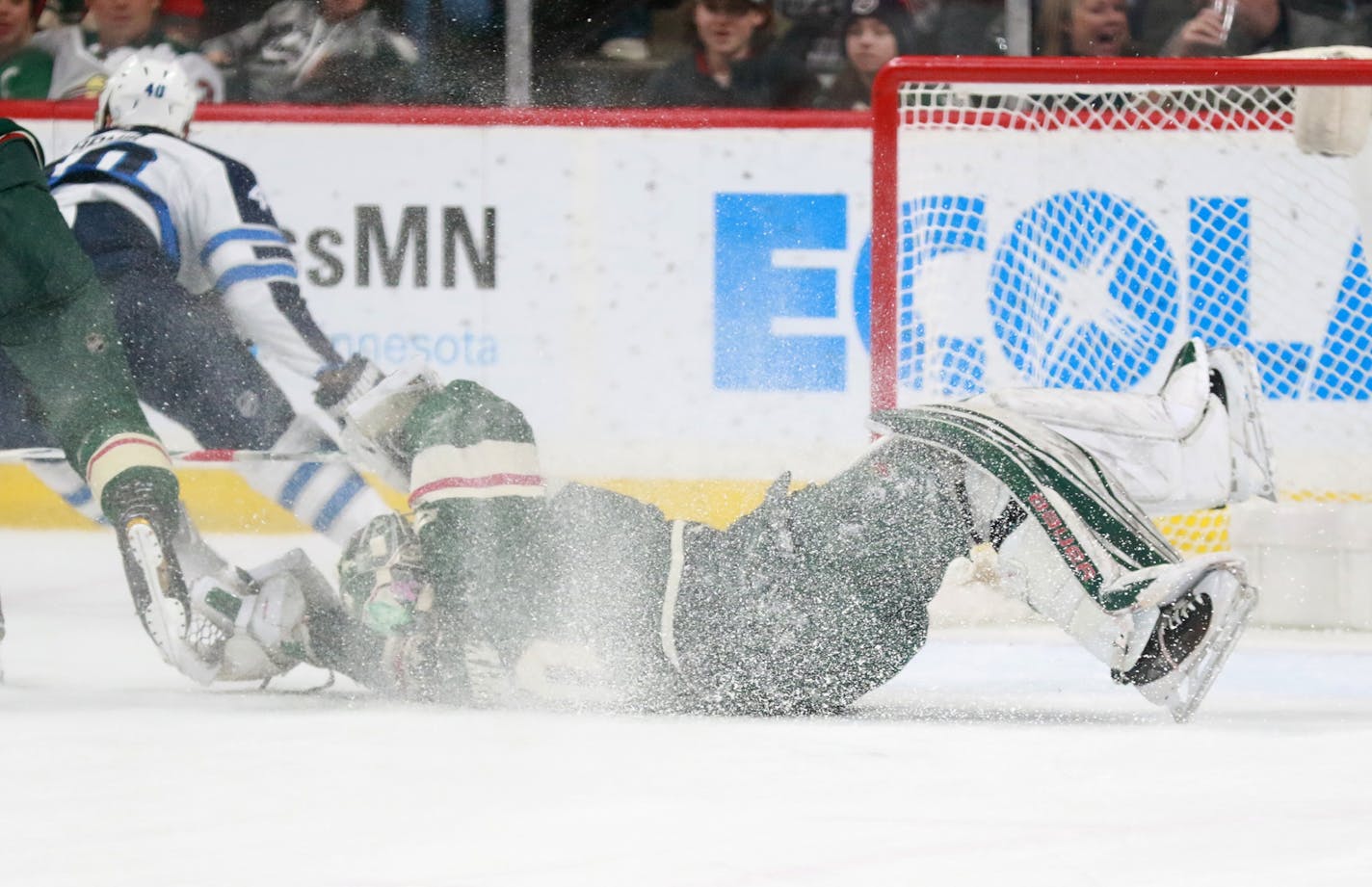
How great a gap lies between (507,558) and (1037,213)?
5.39 ft

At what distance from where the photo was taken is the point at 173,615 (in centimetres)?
263

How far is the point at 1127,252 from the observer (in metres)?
3.52

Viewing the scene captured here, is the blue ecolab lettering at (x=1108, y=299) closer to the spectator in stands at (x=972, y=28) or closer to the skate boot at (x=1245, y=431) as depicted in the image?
the spectator in stands at (x=972, y=28)

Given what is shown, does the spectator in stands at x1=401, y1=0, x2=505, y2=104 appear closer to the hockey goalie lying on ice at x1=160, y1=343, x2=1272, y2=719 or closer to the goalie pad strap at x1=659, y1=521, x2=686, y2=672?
the hockey goalie lying on ice at x1=160, y1=343, x2=1272, y2=719

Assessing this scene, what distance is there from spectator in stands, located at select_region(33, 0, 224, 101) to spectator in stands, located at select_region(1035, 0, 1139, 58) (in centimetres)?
195

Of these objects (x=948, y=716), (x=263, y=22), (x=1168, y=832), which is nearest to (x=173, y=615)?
(x=948, y=716)

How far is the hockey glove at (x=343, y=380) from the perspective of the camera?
372 centimetres

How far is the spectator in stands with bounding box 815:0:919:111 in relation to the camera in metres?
4.19

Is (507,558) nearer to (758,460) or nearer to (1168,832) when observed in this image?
(1168,832)

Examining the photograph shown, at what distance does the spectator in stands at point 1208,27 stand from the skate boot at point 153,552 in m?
2.44

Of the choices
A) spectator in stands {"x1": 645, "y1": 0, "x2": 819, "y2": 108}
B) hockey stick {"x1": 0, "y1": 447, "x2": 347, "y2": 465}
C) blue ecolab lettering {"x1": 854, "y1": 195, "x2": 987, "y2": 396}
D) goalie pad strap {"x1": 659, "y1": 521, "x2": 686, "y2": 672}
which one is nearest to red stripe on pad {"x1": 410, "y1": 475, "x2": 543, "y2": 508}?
goalie pad strap {"x1": 659, "y1": 521, "x2": 686, "y2": 672}

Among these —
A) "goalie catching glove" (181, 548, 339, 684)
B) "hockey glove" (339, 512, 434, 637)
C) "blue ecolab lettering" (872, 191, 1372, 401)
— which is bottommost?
"goalie catching glove" (181, 548, 339, 684)

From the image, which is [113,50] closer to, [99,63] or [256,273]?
[99,63]

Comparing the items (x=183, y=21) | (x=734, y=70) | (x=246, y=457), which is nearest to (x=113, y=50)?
(x=183, y=21)
